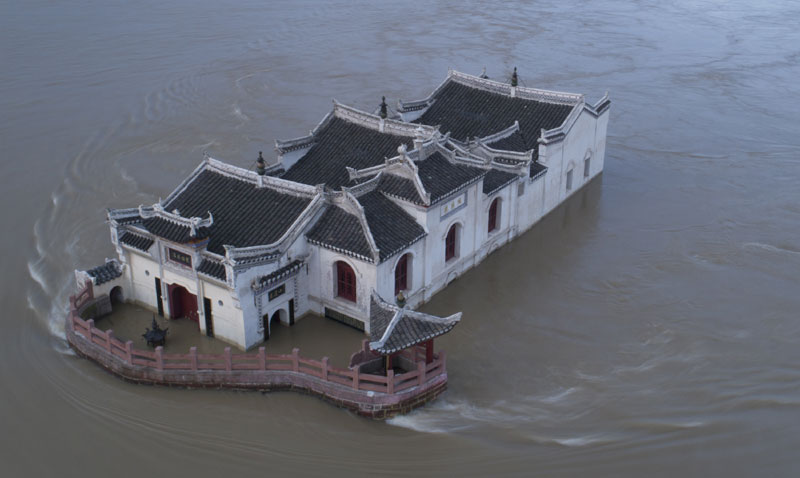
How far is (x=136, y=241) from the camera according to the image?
27.3m

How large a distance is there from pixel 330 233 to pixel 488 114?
46.1 ft

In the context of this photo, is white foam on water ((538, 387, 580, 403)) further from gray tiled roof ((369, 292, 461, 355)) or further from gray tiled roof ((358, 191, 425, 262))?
gray tiled roof ((358, 191, 425, 262))

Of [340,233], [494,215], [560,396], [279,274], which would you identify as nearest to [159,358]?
[279,274]

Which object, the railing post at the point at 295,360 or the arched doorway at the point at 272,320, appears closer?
the railing post at the point at 295,360

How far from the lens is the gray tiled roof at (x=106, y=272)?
2838cm

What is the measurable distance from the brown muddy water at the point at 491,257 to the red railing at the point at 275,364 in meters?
0.87

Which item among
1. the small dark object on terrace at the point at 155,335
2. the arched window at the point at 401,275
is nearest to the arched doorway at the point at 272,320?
the small dark object on terrace at the point at 155,335

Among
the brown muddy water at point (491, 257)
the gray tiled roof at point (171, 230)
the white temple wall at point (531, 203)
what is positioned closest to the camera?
the brown muddy water at point (491, 257)

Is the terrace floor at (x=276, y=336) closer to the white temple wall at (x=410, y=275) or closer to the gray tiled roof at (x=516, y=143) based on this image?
the white temple wall at (x=410, y=275)

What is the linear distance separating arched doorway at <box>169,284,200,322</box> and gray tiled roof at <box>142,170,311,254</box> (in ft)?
7.43

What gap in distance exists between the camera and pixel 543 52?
68.3 m

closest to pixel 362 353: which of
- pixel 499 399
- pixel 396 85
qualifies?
pixel 499 399

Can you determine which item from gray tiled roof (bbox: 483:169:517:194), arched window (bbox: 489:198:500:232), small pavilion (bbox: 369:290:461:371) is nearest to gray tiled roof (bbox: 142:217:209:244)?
small pavilion (bbox: 369:290:461:371)

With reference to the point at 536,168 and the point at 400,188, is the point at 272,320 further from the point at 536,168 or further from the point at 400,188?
the point at 536,168
